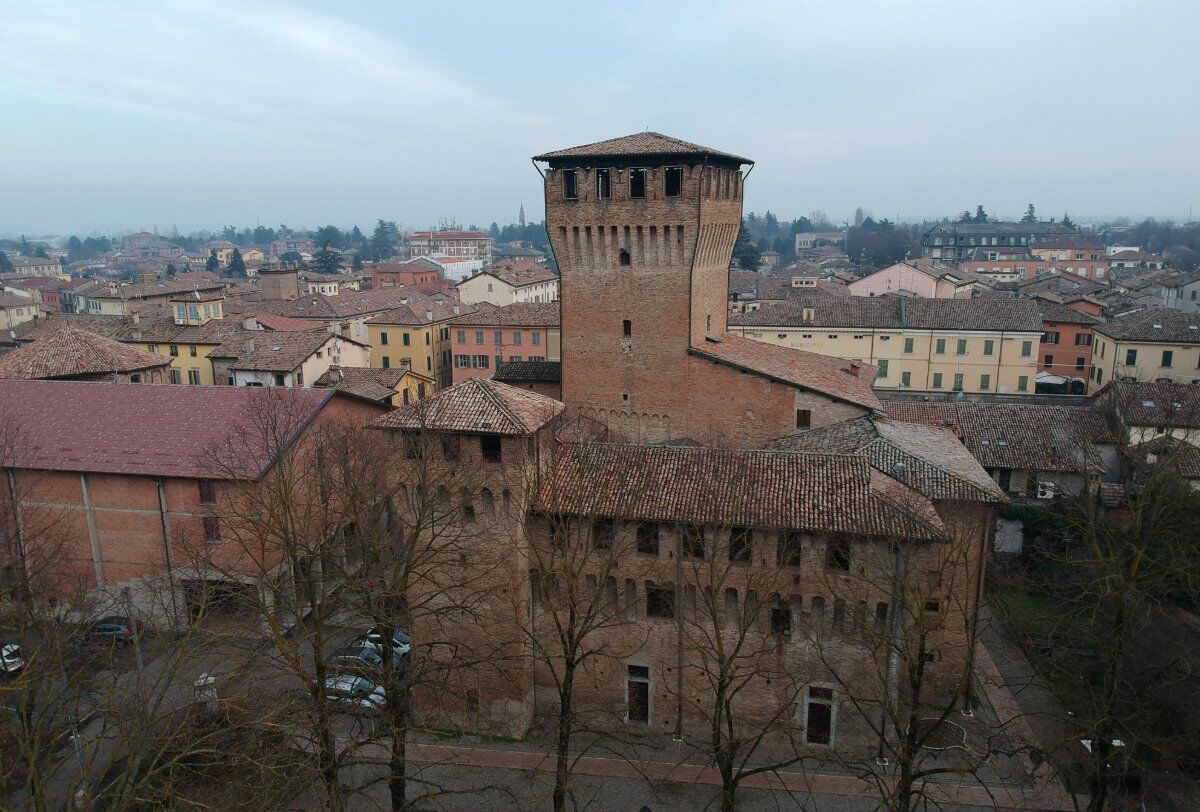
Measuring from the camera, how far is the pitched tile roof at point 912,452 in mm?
25528

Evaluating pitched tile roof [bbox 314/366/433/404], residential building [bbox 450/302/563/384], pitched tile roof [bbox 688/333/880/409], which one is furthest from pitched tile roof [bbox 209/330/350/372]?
pitched tile roof [bbox 688/333/880/409]

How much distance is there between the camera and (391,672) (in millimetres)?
19359

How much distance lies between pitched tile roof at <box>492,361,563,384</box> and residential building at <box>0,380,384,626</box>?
8529mm

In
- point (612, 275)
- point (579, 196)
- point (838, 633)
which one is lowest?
point (838, 633)

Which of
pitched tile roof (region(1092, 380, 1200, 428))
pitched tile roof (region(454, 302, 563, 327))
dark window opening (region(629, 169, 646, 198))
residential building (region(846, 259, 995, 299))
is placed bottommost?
pitched tile roof (region(1092, 380, 1200, 428))

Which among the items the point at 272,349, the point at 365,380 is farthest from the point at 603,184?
the point at 272,349

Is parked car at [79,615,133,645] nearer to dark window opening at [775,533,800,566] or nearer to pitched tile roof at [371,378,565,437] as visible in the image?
pitched tile roof at [371,378,565,437]

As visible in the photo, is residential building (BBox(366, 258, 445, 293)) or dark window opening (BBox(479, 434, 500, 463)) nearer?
dark window opening (BBox(479, 434, 500, 463))

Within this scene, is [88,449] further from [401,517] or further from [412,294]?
[412,294]

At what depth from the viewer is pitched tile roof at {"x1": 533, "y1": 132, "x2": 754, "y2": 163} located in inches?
1205

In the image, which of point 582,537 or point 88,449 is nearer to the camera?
point 582,537

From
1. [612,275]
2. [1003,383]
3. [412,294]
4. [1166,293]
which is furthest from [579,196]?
[1166,293]

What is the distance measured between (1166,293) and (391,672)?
88355 mm

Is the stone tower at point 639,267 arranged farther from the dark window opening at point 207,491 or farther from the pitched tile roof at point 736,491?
the dark window opening at point 207,491
